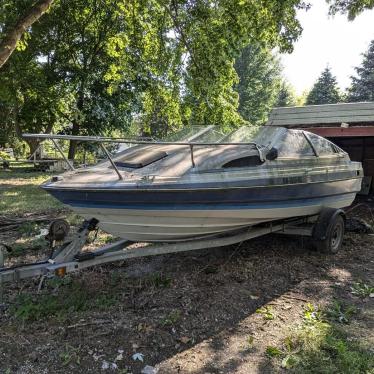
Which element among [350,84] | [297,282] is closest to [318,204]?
[297,282]

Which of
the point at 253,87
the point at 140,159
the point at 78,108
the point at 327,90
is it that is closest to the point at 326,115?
the point at 140,159

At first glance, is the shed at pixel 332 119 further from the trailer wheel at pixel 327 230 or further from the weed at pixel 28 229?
the weed at pixel 28 229

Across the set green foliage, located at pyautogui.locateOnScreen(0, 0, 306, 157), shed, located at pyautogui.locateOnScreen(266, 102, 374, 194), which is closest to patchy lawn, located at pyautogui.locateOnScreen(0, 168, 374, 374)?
green foliage, located at pyautogui.locateOnScreen(0, 0, 306, 157)

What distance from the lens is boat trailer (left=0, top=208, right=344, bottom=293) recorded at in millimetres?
3750

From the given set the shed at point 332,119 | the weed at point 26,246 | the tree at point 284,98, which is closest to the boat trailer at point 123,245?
the weed at point 26,246

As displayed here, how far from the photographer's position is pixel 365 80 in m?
26.0

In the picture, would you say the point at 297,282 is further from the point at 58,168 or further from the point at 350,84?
the point at 350,84

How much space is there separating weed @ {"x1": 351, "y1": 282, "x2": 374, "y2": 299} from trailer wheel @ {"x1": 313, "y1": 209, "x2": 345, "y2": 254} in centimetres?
88

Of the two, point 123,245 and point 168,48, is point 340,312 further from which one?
point 168,48

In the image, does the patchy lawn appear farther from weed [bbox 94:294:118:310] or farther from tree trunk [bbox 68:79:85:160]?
tree trunk [bbox 68:79:85:160]

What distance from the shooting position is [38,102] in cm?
1789

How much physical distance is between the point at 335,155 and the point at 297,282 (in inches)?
96.2

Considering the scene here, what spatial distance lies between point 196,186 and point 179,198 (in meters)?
0.21

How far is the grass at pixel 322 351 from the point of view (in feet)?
10.0
